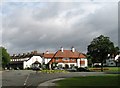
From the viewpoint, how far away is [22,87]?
1058 inches

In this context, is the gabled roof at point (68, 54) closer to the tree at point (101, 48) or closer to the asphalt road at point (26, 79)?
the tree at point (101, 48)

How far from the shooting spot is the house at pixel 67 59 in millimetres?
119250

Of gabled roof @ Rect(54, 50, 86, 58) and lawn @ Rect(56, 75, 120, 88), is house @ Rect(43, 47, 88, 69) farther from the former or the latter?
lawn @ Rect(56, 75, 120, 88)

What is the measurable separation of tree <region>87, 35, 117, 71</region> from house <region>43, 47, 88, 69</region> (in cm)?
2721

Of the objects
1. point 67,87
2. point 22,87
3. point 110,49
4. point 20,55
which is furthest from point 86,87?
point 20,55

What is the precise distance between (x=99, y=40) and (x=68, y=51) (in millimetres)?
33316

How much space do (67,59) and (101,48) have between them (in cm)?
3240

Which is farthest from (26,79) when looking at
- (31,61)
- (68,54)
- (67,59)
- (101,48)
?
(31,61)

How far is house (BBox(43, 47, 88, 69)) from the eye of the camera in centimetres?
11925

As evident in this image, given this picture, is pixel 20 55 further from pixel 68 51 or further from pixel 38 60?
pixel 68 51

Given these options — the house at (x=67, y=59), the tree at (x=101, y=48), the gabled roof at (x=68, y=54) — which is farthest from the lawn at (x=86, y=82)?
the gabled roof at (x=68, y=54)

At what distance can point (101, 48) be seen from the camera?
90.8m

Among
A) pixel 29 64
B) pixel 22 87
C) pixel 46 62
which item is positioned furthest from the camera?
pixel 29 64

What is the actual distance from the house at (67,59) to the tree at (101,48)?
27.2m
